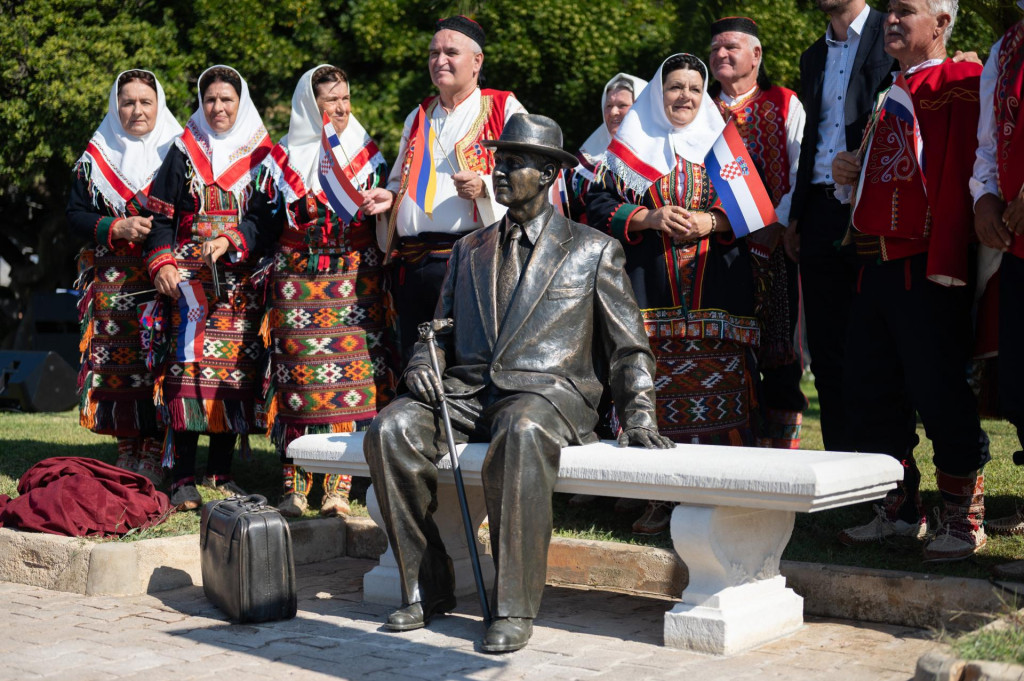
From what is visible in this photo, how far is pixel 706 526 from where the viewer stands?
164 inches

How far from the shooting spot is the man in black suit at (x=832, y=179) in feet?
18.5

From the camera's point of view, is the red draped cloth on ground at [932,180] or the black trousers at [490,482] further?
the red draped cloth on ground at [932,180]

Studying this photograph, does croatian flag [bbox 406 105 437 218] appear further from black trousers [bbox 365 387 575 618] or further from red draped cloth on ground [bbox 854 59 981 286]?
red draped cloth on ground [bbox 854 59 981 286]

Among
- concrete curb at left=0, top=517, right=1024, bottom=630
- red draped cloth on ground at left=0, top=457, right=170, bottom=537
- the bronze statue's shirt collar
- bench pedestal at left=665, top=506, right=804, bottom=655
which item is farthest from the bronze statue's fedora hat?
red draped cloth on ground at left=0, top=457, right=170, bottom=537

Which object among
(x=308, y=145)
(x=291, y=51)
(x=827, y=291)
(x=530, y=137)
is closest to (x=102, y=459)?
(x=308, y=145)

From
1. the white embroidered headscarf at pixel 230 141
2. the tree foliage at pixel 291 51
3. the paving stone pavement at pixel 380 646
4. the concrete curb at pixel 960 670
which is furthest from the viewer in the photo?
the tree foliage at pixel 291 51

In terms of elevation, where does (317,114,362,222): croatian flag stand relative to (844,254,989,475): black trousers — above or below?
above

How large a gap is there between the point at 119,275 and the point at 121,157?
2.33 ft

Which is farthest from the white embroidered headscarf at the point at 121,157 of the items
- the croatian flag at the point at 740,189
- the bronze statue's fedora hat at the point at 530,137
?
the croatian flag at the point at 740,189

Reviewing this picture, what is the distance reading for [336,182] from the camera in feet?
20.9

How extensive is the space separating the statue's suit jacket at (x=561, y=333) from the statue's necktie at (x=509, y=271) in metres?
0.03

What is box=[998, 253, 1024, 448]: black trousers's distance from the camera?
4.34 metres

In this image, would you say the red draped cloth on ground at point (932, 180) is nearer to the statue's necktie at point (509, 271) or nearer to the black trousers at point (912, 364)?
the black trousers at point (912, 364)

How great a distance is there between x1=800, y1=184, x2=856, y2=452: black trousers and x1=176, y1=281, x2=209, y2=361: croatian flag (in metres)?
3.26
